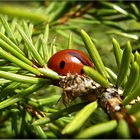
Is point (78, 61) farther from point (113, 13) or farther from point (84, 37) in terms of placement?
point (113, 13)

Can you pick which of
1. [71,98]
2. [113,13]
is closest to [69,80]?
[71,98]

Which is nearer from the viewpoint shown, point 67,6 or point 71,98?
point 71,98

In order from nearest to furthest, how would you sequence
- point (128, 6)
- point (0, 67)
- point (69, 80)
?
point (69, 80) → point (0, 67) → point (128, 6)

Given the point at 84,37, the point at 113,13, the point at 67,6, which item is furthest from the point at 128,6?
the point at 84,37

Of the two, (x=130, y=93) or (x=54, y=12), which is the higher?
(x=54, y=12)

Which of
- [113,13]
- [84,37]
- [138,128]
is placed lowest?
[138,128]

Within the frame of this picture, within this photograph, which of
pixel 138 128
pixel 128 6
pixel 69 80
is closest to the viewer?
pixel 138 128
